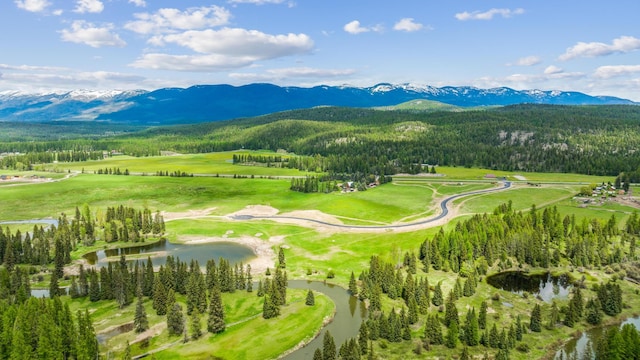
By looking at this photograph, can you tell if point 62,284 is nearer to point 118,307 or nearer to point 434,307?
point 118,307

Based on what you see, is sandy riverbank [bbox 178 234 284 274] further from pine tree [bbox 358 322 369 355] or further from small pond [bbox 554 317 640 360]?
small pond [bbox 554 317 640 360]

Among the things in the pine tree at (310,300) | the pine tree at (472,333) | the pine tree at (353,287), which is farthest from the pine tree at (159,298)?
the pine tree at (472,333)

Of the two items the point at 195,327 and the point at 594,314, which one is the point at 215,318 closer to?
the point at 195,327

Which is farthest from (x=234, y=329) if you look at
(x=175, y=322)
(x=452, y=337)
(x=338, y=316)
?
(x=452, y=337)

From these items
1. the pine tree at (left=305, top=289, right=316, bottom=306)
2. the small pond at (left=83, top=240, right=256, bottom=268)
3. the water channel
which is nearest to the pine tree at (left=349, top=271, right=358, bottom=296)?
the water channel

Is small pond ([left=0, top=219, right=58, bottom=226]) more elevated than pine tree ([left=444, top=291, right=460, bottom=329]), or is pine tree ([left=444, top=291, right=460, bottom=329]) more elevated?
small pond ([left=0, top=219, right=58, bottom=226])
